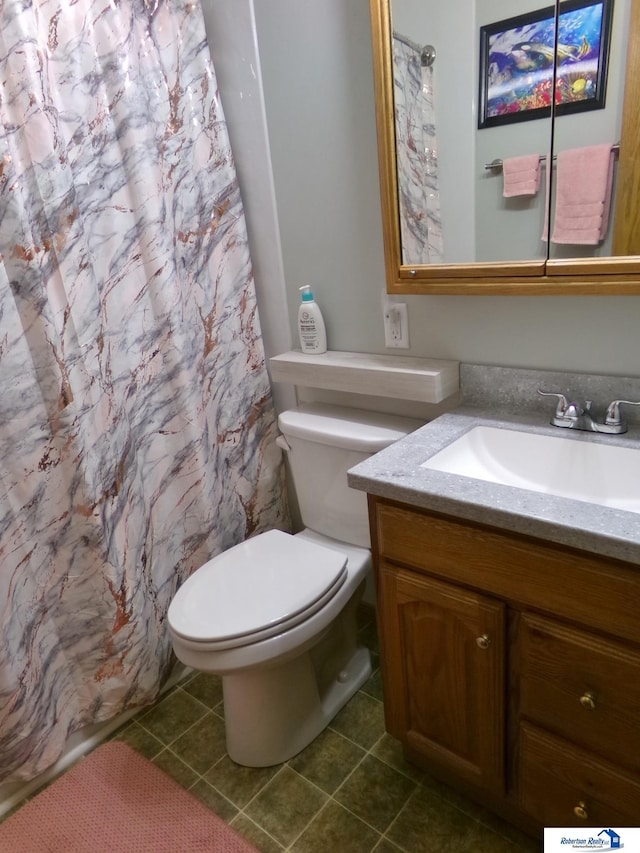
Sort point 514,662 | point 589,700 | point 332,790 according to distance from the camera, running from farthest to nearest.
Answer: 1. point 332,790
2. point 514,662
3. point 589,700

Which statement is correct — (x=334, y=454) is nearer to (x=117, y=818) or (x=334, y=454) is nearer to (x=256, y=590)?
(x=256, y=590)

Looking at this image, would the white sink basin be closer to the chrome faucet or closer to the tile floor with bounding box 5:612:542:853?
the chrome faucet

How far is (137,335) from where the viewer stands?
151 centimetres

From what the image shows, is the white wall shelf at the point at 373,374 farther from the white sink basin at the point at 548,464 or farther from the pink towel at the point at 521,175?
the pink towel at the point at 521,175

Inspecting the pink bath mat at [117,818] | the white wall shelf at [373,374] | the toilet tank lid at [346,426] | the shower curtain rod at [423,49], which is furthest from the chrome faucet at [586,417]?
the pink bath mat at [117,818]

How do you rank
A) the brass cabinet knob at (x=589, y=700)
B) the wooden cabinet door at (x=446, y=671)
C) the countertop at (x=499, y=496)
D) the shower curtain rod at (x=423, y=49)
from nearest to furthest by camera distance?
the countertop at (x=499, y=496) < the brass cabinet knob at (x=589, y=700) < the wooden cabinet door at (x=446, y=671) < the shower curtain rod at (x=423, y=49)

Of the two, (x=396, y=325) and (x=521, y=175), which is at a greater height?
(x=521, y=175)

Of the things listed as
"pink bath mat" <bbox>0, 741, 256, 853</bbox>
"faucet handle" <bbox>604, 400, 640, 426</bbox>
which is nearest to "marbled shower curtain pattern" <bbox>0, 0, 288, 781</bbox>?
"pink bath mat" <bbox>0, 741, 256, 853</bbox>

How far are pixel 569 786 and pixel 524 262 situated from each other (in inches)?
40.8

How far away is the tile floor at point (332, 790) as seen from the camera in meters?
1.31

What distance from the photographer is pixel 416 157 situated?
1339 millimetres

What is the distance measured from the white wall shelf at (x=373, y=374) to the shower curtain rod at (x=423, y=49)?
2.21 ft

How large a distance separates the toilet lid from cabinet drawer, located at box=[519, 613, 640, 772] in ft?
1.72

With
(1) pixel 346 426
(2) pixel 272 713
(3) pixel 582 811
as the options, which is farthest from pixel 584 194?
(2) pixel 272 713
